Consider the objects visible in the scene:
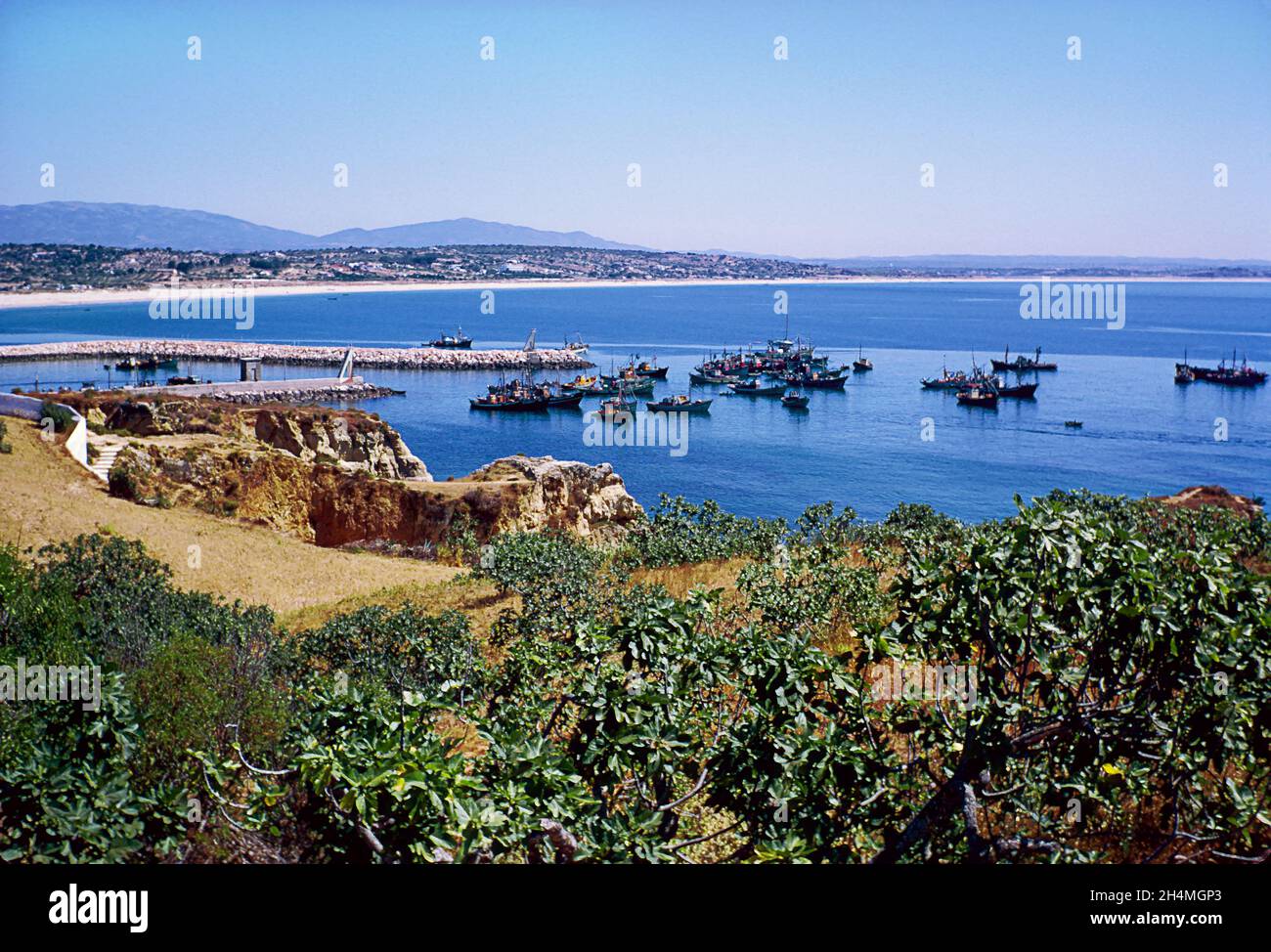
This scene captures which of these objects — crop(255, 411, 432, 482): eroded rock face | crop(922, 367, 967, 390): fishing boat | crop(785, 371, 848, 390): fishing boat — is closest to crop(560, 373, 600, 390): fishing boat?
crop(785, 371, 848, 390): fishing boat

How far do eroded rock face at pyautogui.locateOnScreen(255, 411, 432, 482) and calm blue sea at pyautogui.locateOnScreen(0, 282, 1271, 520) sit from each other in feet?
35.5

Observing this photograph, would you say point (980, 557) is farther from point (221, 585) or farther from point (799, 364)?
point (799, 364)

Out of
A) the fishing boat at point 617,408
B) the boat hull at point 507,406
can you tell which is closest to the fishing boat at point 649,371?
the fishing boat at point 617,408

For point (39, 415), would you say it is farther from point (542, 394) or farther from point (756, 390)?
point (756, 390)

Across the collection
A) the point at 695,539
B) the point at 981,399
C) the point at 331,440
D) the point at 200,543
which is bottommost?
the point at 200,543

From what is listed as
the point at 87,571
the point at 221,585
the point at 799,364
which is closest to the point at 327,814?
the point at 87,571

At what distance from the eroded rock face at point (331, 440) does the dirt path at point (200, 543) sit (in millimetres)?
8481

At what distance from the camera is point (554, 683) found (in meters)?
8.71

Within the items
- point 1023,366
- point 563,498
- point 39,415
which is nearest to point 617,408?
point 1023,366

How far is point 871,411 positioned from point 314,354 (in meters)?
42.0

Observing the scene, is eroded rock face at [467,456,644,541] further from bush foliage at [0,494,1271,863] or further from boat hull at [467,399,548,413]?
boat hull at [467,399,548,413]

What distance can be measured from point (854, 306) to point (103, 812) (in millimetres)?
151600

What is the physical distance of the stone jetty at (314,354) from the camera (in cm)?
7575

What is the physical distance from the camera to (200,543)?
19.7 meters
